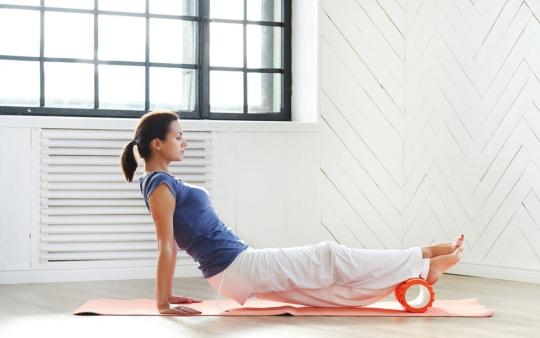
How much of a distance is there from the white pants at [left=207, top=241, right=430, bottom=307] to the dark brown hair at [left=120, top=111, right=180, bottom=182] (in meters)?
0.55

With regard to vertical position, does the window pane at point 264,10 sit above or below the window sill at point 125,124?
above

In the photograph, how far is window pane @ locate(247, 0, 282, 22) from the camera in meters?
5.02

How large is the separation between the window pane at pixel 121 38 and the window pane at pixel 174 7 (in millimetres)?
107

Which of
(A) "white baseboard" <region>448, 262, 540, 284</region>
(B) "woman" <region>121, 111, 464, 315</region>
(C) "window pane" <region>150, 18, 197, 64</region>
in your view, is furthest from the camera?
(C) "window pane" <region>150, 18, 197, 64</region>

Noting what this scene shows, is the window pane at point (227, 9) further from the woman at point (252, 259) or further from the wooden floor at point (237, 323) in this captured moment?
the wooden floor at point (237, 323)

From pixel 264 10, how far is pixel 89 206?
162 centimetres

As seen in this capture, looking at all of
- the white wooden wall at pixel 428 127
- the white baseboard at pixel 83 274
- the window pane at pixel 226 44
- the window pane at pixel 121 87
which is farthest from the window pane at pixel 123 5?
the white baseboard at pixel 83 274

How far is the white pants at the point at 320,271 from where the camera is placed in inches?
128

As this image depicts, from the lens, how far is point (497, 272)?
456 centimetres

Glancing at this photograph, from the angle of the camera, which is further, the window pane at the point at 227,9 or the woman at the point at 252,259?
the window pane at the point at 227,9

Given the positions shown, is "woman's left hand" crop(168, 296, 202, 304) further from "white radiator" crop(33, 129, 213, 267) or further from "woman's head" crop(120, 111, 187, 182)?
"white radiator" crop(33, 129, 213, 267)

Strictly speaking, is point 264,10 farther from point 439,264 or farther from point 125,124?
point 439,264

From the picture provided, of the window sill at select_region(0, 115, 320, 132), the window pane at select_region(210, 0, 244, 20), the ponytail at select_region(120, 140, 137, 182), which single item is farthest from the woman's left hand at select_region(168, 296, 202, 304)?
the window pane at select_region(210, 0, 244, 20)

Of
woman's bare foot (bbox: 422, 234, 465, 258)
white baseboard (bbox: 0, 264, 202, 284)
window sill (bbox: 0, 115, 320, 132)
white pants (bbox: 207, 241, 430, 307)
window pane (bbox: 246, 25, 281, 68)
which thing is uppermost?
window pane (bbox: 246, 25, 281, 68)
